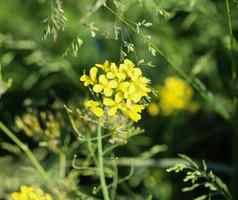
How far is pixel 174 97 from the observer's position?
9.50 ft

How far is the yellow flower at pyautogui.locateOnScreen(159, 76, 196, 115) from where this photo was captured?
2.88 m

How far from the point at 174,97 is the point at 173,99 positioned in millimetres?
10

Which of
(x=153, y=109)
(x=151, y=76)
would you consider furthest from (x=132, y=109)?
(x=151, y=76)

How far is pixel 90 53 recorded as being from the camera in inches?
126

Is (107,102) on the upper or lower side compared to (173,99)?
lower

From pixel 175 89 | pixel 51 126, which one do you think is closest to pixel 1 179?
pixel 51 126

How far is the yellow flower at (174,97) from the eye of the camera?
2.88 meters

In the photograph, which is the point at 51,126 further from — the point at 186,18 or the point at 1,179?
the point at 186,18

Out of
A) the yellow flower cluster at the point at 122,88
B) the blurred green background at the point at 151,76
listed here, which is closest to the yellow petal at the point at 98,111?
the yellow flower cluster at the point at 122,88

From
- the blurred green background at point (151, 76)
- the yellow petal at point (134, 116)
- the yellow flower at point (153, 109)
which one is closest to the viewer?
the yellow petal at point (134, 116)

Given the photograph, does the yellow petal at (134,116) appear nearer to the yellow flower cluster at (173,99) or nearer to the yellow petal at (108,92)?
the yellow petal at (108,92)

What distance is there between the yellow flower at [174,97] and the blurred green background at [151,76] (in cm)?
4

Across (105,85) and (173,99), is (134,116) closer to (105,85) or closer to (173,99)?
(105,85)

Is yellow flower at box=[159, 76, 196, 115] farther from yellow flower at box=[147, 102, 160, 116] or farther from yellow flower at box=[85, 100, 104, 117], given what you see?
yellow flower at box=[85, 100, 104, 117]
